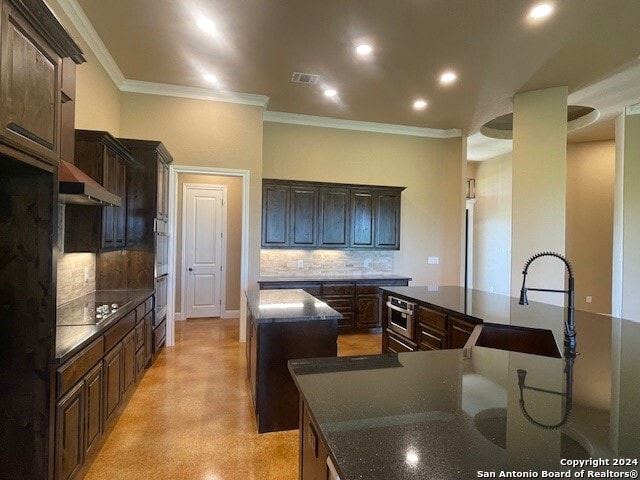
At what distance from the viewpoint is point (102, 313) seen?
2582 millimetres

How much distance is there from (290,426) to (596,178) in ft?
24.7

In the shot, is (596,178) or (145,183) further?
(596,178)

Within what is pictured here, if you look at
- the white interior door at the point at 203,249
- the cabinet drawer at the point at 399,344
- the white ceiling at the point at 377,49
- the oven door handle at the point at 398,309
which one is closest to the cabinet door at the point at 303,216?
the white ceiling at the point at 377,49

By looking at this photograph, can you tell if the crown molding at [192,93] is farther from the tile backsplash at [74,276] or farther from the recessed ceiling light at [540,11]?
the recessed ceiling light at [540,11]

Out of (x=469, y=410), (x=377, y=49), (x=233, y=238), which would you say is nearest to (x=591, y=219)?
(x=377, y=49)

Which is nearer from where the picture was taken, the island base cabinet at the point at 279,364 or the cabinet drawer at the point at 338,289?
the island base cabinet at the point at 279,364

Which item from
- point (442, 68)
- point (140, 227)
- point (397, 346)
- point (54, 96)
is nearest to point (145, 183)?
point (140, 227)

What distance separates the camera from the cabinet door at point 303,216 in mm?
5375

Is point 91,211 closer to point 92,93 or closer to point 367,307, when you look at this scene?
point 92,93

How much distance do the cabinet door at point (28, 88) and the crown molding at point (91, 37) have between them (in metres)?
1.81

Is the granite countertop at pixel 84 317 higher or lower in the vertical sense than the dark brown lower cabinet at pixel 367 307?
higher

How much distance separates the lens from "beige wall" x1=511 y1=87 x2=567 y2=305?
14.1 feet

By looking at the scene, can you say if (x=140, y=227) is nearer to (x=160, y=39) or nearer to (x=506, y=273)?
(x=160, y=39)

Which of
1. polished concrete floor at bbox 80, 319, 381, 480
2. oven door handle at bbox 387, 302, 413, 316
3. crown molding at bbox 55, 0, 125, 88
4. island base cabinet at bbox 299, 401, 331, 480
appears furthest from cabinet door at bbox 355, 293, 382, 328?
crown molding at bbox 55, 0, 125, 88
